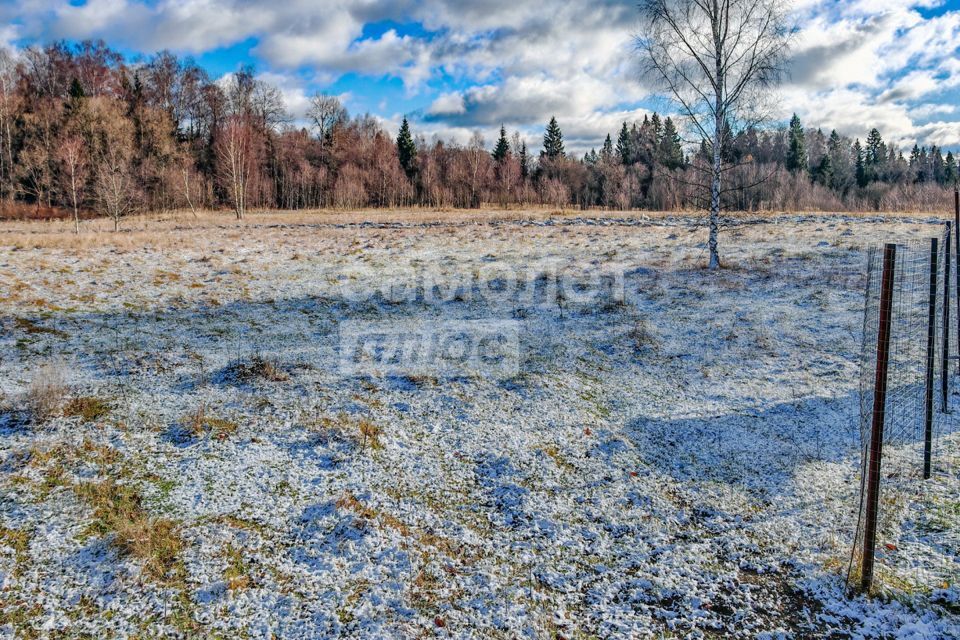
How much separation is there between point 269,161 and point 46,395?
52.2 meters

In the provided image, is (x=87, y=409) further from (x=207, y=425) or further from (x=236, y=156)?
(x=236, y=156)

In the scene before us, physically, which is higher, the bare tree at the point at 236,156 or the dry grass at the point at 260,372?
the bare tree at the point at 236,156

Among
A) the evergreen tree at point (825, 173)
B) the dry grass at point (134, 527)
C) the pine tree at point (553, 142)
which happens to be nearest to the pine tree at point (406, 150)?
the pine tree at point (553, 142)

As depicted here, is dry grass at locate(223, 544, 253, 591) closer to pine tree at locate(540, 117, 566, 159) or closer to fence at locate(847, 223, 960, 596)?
fence at locate(847, 223, 960, 596)

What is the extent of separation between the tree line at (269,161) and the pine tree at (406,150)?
0.17 metres

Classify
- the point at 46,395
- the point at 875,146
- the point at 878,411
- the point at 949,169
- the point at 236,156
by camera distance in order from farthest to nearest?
the point at 875,146 → the point at 949,169 → the point at 236,156 → the point at 46,395 → the point at 878,411

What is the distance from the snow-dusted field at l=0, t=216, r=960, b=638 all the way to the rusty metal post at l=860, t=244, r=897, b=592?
34 cm

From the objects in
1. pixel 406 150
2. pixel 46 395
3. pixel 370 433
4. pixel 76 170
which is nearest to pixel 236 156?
pixel 76 170

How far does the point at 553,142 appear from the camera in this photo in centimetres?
6806

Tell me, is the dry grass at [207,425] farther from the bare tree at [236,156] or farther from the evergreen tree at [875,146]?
the evergreen tree at [875,146]

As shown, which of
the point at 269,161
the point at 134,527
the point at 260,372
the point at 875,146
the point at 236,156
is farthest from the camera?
the point at 875,146

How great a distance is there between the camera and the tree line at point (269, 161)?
38.4 m

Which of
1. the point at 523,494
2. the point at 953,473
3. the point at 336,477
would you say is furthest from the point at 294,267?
the point at 953,473

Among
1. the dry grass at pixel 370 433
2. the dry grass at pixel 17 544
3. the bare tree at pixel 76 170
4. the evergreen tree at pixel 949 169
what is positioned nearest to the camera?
the dry grass at pixel 17 544
